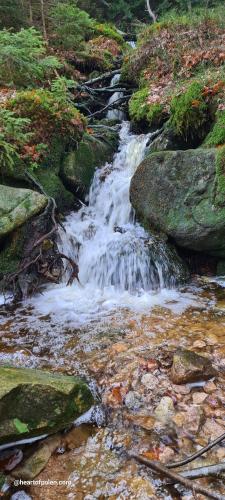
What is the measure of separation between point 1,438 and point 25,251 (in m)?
3.53

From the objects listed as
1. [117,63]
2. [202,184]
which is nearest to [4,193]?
[202,184]

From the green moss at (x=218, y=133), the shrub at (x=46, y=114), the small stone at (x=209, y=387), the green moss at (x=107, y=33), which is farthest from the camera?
the green moss at (x=107, y=33)

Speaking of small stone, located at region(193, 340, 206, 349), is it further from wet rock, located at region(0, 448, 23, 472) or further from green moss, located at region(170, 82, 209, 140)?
green moss, located at region(170, 82, 209, 140)

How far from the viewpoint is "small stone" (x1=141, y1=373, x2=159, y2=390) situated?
348cm

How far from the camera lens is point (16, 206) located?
587 centimetres

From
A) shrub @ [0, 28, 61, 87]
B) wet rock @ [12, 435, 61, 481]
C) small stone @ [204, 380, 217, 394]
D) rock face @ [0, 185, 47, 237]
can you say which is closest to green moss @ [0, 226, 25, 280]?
rock face @ [0, 185, 47, 237]

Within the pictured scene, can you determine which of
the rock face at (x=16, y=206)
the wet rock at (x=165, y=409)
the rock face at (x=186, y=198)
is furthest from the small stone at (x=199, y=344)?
the rock face at (x=16, y=206)

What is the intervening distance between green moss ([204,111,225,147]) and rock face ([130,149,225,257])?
48 cm

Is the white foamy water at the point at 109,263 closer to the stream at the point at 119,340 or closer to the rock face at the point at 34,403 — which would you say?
the stream at the point at 119,340

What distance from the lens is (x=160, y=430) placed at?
3008mm

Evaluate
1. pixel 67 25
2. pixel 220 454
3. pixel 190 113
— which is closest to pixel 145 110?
pixel 190 113

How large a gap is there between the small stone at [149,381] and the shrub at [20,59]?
7819 mm

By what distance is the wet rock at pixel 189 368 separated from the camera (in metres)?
3.46

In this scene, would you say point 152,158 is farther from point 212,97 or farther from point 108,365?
point 108,365
